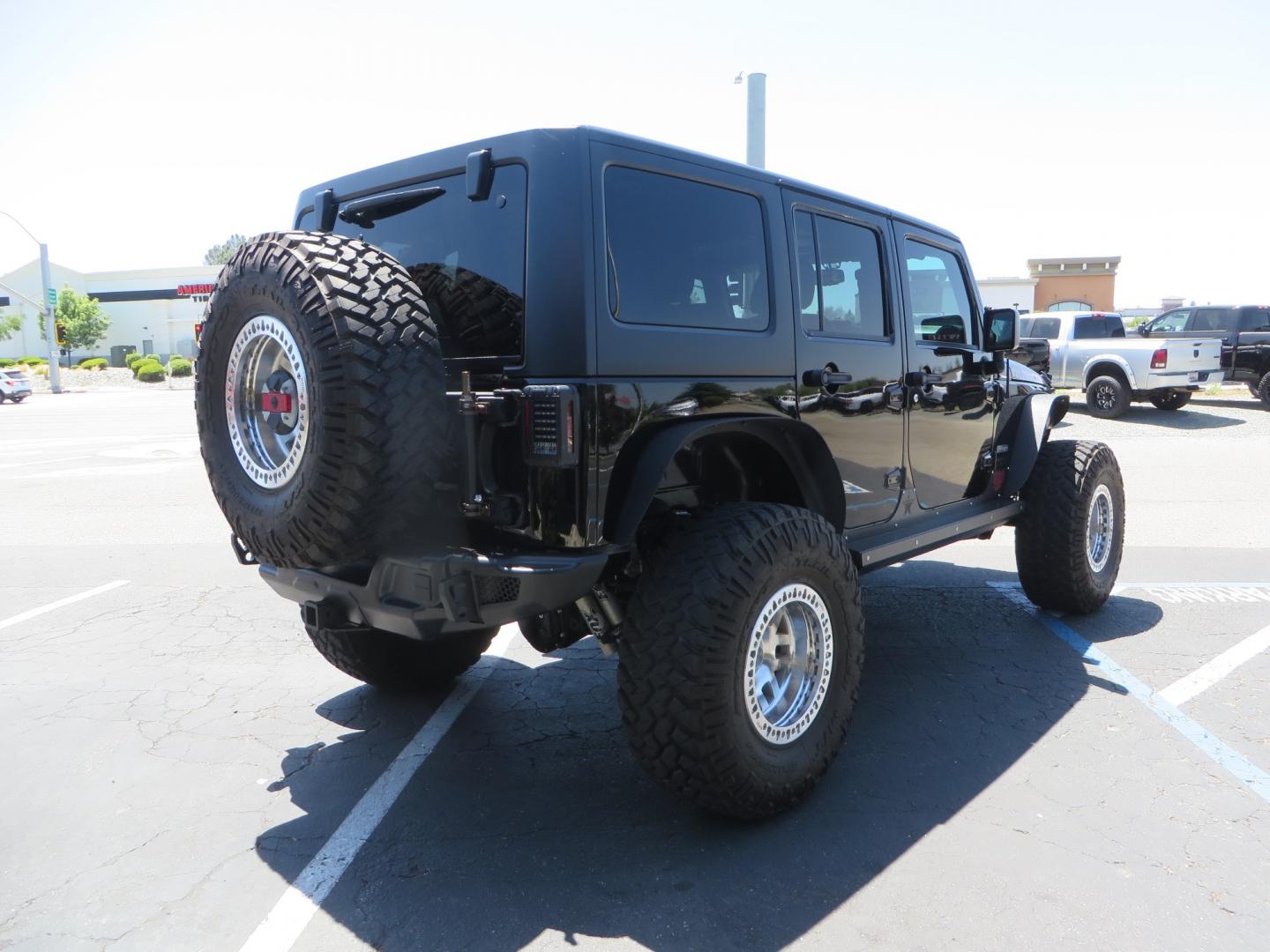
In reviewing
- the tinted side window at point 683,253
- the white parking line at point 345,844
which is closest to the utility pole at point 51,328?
the white parking line at point 345,844

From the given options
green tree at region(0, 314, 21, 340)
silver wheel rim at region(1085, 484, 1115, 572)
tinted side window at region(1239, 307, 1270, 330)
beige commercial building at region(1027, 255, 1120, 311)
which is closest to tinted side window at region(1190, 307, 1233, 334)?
tinted side window at region(1239, 307, 1270, 330)

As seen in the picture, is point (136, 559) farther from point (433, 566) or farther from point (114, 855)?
point (433, 566)

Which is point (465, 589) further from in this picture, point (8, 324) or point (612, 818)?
point (8, 324)

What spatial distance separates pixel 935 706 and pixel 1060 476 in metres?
1.80

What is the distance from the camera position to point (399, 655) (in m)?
4.08

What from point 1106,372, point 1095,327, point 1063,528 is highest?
point 1095,327

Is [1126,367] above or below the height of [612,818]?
above

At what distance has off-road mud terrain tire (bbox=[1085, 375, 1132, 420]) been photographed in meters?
16.1

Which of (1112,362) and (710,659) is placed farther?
(1112,362)

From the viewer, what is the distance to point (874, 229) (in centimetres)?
415

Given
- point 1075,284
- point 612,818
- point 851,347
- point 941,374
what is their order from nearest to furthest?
point 612,818 < point 851,347 < point 941,374 < point 1075,284

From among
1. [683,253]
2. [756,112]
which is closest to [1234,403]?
[756,112]

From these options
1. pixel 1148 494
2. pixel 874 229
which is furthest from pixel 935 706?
pixel 1148 494

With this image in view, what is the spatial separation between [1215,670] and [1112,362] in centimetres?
1343
